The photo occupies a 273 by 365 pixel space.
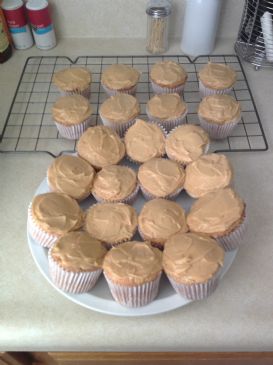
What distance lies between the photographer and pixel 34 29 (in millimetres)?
1119

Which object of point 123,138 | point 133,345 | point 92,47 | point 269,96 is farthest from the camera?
point 92,47

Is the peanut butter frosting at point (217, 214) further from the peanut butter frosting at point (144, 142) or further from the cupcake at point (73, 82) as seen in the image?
the cupcake at point (73, 82)

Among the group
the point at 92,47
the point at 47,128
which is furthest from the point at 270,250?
the point at 92,47

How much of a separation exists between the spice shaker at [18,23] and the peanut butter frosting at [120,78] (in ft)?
1.12

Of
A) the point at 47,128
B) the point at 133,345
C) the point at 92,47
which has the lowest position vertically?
the point at 133,345

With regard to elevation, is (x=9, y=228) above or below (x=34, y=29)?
below

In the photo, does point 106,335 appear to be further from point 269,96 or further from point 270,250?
point 269,96

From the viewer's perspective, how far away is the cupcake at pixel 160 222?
699 millimetres

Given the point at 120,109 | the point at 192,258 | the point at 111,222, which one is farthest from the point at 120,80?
the point at 192,258

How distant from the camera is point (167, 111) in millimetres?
898

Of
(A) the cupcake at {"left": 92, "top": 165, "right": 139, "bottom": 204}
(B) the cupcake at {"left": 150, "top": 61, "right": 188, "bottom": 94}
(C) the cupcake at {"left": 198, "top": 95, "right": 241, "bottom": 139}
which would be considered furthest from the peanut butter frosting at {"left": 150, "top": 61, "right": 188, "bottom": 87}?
(A) the cupcake at {"left": 92, "top": 165, "right": 139, "bottom": 204}

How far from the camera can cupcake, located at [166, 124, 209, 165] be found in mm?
823

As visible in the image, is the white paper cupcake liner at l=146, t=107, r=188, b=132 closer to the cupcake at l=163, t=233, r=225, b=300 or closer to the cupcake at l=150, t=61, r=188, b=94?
the cupcake at l=150, t=61, r=188, b=94

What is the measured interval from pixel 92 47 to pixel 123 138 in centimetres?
46
